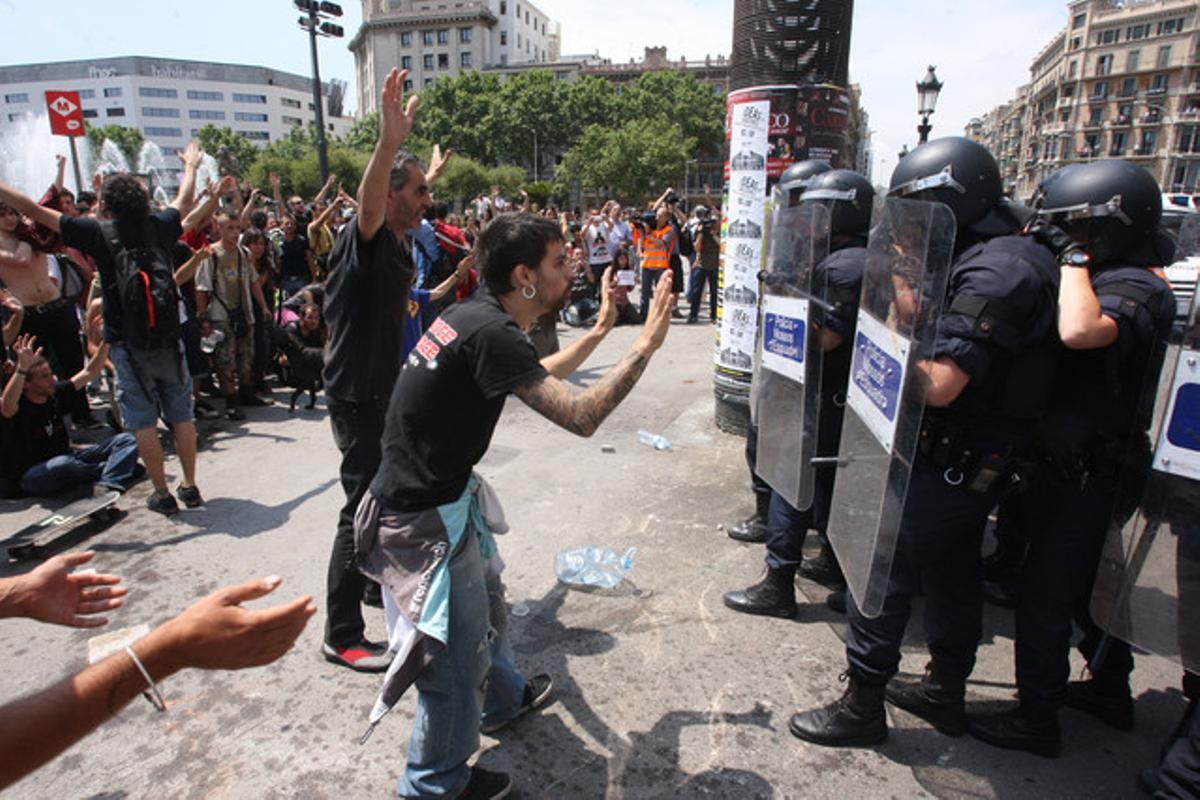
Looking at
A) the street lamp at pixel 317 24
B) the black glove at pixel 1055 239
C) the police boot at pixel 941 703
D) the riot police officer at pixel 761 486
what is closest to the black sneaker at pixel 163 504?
the riot police officer at pixel 761 486

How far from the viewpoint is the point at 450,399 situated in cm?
195

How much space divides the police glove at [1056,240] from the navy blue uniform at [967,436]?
3.9 inches

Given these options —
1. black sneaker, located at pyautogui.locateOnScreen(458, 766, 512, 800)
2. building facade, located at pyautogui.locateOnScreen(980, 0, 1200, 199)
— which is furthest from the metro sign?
building facade, located at pyautogui.locateOnScreen(980, 0, 1200, 199)

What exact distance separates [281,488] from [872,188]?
4318mm

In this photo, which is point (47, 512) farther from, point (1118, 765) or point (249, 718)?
point (1118, 765)

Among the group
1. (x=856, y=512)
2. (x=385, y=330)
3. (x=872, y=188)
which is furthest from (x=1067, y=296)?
(x=385, y=330)

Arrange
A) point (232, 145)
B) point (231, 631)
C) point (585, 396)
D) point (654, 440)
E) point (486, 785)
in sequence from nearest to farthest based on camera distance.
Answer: point (231, 631) → point (585, 396) → point (486, 785) → point (654, 440) → point (232, 145)

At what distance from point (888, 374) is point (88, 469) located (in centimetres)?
522

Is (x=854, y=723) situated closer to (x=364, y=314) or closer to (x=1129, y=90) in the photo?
(x=364, y=314)

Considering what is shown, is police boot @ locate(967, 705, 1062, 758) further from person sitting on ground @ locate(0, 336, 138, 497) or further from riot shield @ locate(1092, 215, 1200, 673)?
person sitting on ground @ locate(0, 336, 138, 497)

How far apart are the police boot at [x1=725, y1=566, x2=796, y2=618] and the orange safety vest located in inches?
307

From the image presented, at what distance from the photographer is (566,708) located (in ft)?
8.64

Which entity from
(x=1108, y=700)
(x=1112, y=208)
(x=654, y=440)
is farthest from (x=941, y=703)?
(x=654, y=440)

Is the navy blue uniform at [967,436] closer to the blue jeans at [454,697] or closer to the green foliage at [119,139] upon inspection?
the blue jeans at [454,697]
